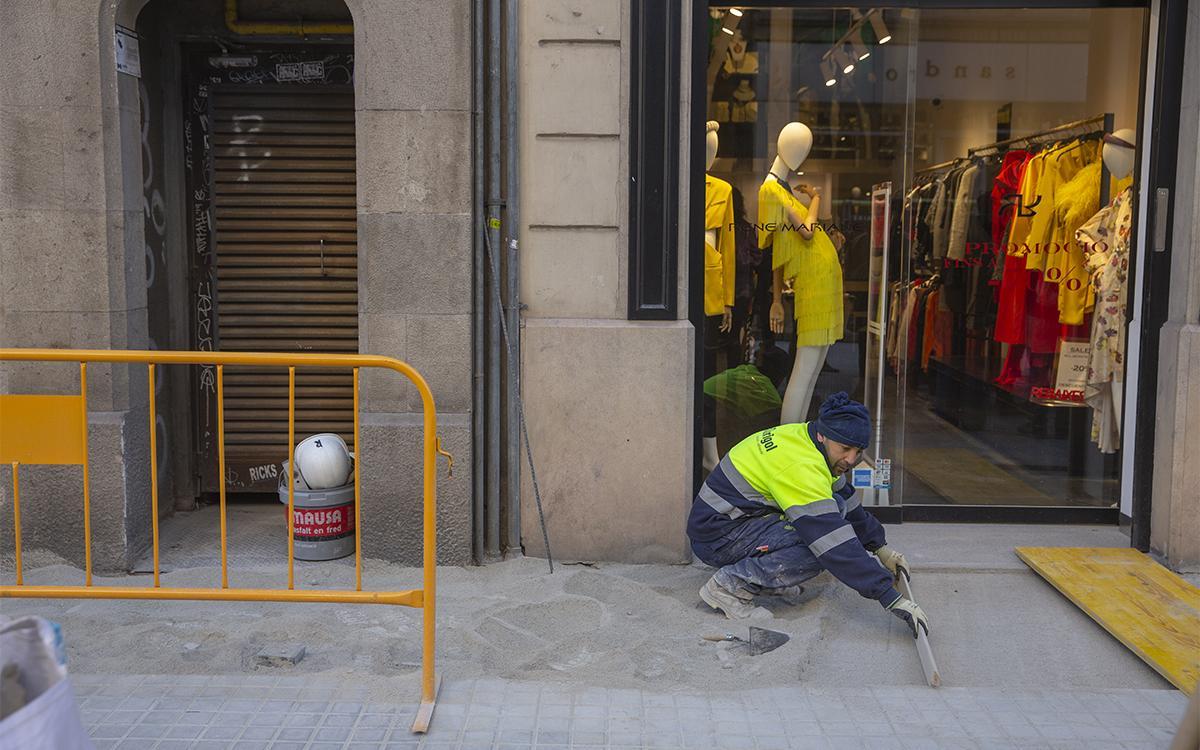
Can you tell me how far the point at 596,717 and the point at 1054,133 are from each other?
18.8 feet

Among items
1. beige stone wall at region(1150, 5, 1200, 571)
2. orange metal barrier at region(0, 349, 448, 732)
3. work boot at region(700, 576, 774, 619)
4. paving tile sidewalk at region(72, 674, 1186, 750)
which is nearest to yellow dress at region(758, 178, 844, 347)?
beige stone wall at region(1150, 5, 1200, 571)

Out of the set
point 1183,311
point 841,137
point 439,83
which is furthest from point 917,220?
point 439,83

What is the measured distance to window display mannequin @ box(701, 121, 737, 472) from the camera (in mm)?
7207

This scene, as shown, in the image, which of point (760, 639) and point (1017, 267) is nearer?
point (760, 639)

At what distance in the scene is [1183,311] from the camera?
661 centimetres

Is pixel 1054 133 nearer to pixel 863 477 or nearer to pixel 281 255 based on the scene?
pixel 863 477

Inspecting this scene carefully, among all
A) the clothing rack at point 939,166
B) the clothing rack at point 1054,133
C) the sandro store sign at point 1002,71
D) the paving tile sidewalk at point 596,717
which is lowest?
the paving tile sidewalk at point 596,717

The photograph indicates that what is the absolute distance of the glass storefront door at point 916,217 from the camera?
7.29 metres

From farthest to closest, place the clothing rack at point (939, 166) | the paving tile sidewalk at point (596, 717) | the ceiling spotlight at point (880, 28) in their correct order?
1. the clothing rack at point (939, 166)
2. the ceiling spotlight at point (880, 28)
3. the paving tile sidewalk at point (596, 717)

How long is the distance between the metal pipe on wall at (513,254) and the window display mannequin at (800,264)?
168 centimetres

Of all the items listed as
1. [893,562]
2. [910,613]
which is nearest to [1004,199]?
[893,562]

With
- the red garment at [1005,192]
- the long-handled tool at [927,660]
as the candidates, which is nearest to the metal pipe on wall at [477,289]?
the long-handled tool at [927,660]

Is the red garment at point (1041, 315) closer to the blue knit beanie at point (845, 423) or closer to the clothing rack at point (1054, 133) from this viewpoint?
the clothing rack at point (1054, 133)

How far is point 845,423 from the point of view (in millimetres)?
5578
